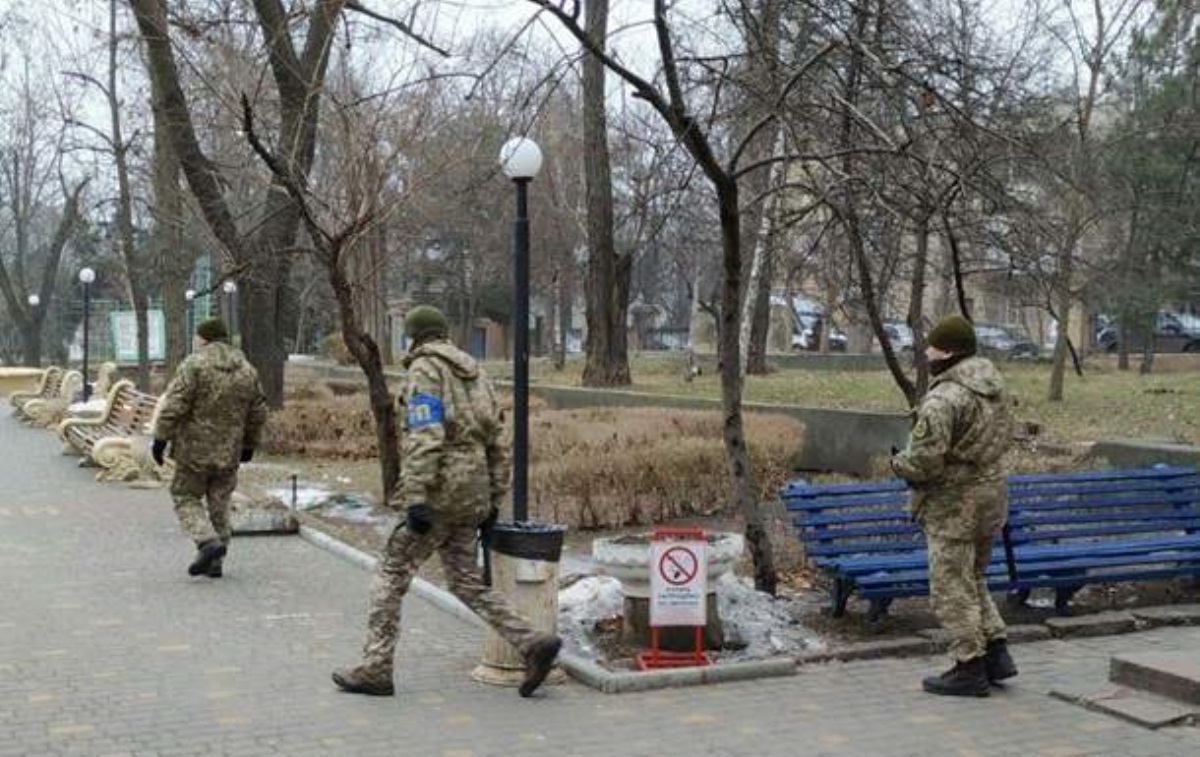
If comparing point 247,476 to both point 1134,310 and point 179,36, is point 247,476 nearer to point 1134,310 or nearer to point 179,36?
point 179,36

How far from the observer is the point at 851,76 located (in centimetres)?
896

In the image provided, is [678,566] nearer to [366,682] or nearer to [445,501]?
[445,501]

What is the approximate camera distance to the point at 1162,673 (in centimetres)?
625

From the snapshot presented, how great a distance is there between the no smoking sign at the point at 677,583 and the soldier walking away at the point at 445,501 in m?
0.60

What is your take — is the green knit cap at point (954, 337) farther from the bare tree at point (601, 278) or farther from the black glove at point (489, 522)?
the bare tree at point (601, 278)

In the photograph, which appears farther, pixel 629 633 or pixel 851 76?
pixel 851 76

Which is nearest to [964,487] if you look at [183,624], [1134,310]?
[183,624]

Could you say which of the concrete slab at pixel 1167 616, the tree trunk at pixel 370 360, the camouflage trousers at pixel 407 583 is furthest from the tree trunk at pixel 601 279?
the camouflage trousers at pixel 407 583

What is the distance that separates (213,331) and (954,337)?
17.9 ft

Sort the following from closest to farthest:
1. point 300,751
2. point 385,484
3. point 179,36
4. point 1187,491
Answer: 1. point 300,751
2. point 1187,491
3. point 385,484
4. point 179,36

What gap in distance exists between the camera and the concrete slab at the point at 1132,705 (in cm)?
593

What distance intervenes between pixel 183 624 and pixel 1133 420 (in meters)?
11.9

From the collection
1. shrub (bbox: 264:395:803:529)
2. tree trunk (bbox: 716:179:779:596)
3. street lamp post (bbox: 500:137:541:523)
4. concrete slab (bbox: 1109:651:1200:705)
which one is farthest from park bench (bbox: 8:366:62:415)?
concrete slab (bbox: 1109:651:1200:705)

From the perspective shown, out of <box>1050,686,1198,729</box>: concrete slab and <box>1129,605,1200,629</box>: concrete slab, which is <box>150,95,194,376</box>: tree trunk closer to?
<box>1129,605,1200,629</box>: concrete slab
